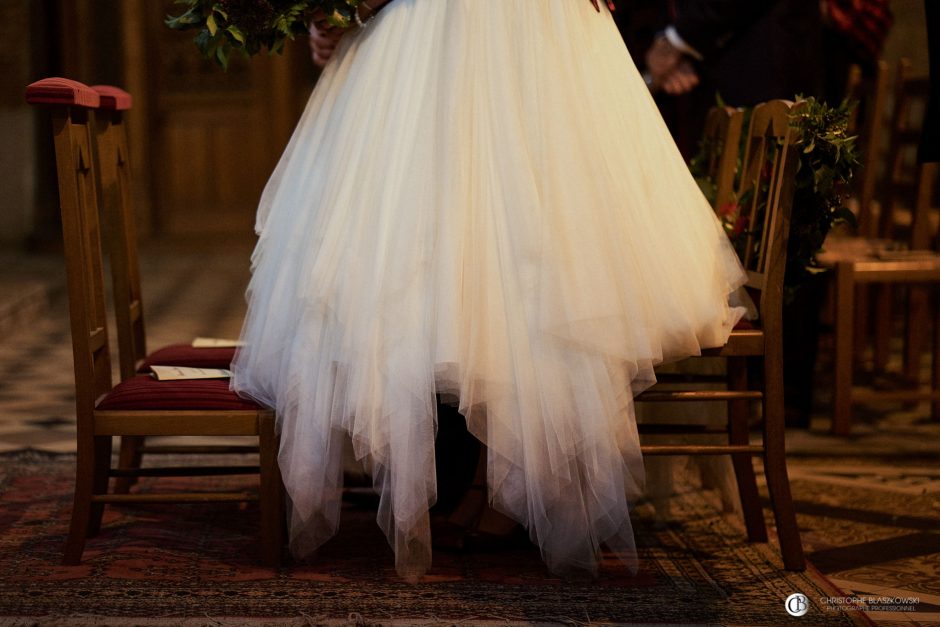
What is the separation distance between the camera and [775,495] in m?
2.45

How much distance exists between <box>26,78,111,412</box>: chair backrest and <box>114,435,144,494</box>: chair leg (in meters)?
0.39

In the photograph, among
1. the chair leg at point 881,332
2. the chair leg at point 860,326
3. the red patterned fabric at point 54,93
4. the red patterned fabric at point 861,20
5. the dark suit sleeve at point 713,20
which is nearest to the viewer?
the red patterned fabric at point 54,93

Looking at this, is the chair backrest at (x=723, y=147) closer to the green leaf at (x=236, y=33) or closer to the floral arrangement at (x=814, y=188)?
the floral arrangement at (x=814, y=188)

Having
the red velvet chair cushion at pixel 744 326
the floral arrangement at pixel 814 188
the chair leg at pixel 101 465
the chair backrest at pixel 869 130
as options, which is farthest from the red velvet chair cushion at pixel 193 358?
the chair backrest at pixel 869 130

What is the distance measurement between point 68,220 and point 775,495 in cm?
163

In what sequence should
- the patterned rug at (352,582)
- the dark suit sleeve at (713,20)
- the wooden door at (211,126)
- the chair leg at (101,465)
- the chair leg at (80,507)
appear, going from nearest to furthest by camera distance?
1. the patterned rug at (352,582)
2. the chair leg at (80,507)
3. the chair leg at (101,465)
4. the dark suit sleeve at (713,20)
5. the wooden door at (211,126)

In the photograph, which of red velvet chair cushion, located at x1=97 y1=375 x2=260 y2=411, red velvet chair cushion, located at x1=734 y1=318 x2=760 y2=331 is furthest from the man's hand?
red velvet chair cushion, located at x1=97 y1=375 x2=260 y2=411

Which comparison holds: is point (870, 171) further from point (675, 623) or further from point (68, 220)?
point (68, 220)

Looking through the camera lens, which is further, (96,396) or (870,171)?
(870,171)

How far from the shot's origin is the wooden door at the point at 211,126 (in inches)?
327

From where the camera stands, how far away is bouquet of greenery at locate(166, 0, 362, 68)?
7.77 feet

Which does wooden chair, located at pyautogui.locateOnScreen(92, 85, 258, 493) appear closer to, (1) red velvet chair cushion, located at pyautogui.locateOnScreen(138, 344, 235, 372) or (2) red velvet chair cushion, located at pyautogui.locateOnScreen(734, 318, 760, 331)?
(1) red velvet chair cushion, located at pyautogui.locateOnScreen(138, 344, 235, 372)

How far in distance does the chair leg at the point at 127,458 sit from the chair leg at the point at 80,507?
44cm

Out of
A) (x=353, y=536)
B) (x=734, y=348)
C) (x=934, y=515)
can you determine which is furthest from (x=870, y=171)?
→ (x=353, y=536)
